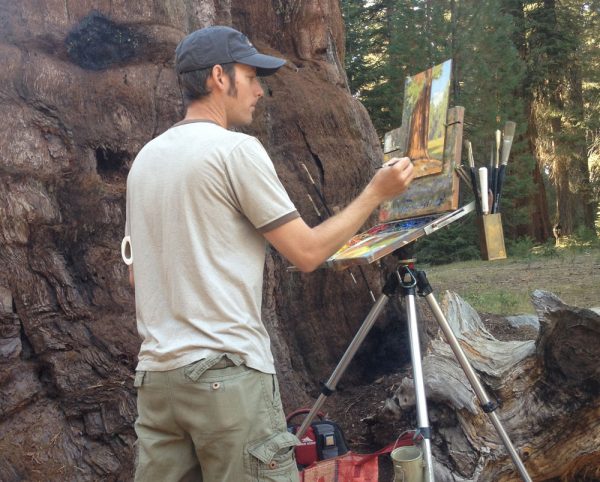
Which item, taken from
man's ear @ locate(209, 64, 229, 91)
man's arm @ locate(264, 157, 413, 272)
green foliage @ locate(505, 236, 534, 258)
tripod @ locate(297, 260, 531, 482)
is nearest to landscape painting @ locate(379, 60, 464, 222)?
tripod @ locate(297, 260, 531, 482)

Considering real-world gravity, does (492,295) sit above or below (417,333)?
below

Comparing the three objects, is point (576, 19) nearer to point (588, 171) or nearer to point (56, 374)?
point (588, 171)

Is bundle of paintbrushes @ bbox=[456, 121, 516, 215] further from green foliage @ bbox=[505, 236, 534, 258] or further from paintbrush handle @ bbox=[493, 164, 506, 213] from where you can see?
green foliage @ bbox=[505, 236, 534, 258]

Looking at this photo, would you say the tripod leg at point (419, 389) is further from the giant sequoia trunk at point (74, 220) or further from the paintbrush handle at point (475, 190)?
the giant sequoia trunk at point (74, 220)

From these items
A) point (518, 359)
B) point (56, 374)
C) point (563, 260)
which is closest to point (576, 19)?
point (563, 260)

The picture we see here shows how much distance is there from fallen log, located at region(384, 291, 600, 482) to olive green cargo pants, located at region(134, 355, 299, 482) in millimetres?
1517

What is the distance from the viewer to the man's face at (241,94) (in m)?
1.83

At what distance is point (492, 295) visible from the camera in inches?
299

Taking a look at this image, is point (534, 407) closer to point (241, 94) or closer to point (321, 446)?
point (321, 446)

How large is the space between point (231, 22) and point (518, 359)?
8.97 ft

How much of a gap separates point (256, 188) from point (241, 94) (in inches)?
15.0

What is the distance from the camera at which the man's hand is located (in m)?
1.90

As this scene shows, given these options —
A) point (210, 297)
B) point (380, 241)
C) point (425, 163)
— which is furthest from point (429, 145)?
point (210, 297)

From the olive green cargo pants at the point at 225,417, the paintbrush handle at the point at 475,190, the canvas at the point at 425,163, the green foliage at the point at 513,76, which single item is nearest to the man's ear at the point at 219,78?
the olive green cargo pants at the point at 225,417
